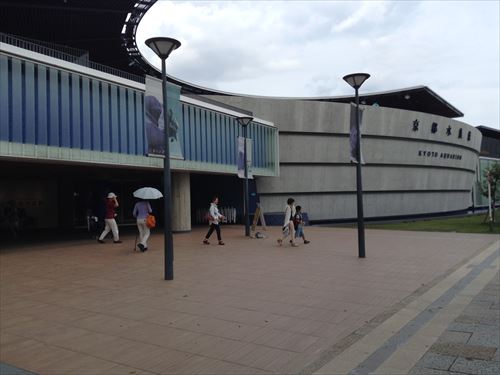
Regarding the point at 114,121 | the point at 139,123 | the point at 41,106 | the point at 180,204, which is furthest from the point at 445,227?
the point at 41,106

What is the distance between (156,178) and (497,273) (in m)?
20.1

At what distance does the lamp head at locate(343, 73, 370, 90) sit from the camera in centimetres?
1161

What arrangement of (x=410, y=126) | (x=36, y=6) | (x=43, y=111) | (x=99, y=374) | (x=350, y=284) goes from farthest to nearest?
(x=410, y=126)
(x=36, y=6)
(x=43, y=111)
(x=350, y=284)
(x=99, y=374)

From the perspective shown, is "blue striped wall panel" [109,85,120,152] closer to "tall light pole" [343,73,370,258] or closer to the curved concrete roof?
"tall light pole" [343,73,370,258]

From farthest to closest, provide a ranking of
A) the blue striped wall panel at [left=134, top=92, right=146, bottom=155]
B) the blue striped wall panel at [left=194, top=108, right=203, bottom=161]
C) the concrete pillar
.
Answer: the blue striped wall panel at [left=194, top=108, right=203, bottom=161], the concrete pillar, the blue striped wall panel at [left=134, top=92, right=146, bottom=155]

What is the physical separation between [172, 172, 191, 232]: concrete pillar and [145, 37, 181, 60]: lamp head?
12.0 meters

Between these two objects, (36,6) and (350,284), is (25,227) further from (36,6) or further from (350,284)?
(350,284)

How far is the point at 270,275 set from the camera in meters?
9.58

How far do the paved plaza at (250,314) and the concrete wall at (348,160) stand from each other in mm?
15969

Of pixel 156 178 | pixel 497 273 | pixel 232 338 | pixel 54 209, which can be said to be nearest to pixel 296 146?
pixel 156 178

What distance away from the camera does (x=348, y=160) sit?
29766 millimetres

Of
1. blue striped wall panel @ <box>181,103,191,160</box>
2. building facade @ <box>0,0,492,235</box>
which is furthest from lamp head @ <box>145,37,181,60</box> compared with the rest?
blue striped wall panel @ <box>181,103,191,160</box>

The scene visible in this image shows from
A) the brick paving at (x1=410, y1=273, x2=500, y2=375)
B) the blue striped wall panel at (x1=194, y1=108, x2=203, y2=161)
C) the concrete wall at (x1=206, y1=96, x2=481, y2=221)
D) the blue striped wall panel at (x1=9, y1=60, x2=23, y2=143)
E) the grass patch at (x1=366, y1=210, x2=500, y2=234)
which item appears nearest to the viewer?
the brick paving at (x1=410, y1=273, x2=500, y2=375)

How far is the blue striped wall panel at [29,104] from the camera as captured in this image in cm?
1307
